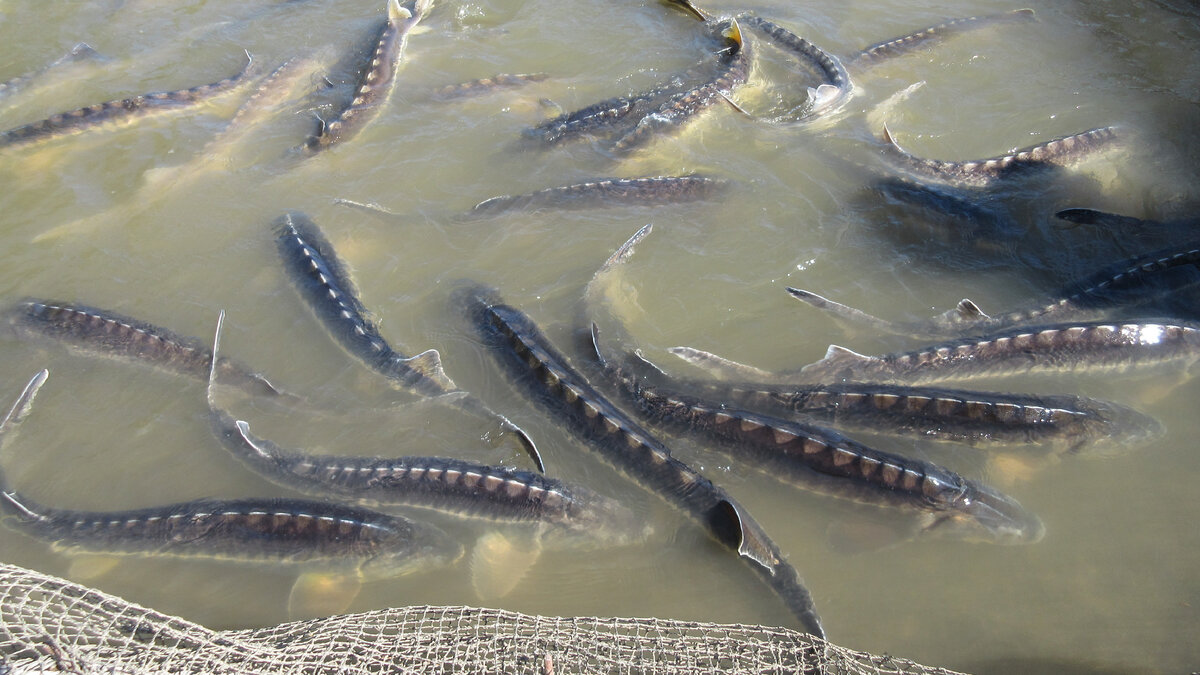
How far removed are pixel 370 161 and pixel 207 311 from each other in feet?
6.85

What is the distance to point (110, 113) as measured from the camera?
7.21 m

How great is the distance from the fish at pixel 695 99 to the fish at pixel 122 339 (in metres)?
3.65

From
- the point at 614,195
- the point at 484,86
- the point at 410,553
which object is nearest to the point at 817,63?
the point at 614,195

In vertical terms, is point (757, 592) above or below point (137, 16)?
below

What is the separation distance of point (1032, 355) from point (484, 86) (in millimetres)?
5618

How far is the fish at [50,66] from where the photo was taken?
7887 mm

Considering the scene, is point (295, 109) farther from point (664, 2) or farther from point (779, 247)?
point (779, 247)

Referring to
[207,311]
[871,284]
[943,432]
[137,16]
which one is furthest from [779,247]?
[137,16]

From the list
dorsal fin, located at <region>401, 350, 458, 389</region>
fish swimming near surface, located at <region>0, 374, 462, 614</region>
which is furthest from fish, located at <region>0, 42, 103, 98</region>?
dorsal fin, located at <region>401, 350, 458, 389</region>

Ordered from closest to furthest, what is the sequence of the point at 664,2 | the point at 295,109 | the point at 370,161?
the point at 370,161, the point at 295,109, the point at 664,2

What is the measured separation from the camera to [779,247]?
5262mm

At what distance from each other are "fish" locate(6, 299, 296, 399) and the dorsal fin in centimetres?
78

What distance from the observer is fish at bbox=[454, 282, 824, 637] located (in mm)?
3369

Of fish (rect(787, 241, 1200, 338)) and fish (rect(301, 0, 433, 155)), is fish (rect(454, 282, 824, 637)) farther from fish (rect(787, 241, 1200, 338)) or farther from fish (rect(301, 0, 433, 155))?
fish (rect(301, 0, 433, 155))
